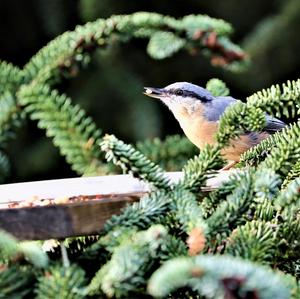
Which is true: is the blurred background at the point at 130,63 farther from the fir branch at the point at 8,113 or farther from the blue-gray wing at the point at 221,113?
the fir branch at the point at 8,113

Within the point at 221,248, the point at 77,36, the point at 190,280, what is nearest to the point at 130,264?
the point at 190,280

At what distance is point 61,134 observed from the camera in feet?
8.44

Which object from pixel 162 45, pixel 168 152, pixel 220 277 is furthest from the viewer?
pixel 168 152

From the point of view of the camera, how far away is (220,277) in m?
1.27

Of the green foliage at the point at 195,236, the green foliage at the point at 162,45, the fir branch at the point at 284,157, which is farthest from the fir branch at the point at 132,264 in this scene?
the green foliage at the point at 162,45

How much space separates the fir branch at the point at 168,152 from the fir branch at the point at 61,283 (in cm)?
150

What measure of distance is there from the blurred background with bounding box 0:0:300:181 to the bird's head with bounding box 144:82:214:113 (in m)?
0.38

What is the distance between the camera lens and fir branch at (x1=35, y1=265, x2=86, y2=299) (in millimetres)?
1431

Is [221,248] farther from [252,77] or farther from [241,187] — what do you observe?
[252,77]

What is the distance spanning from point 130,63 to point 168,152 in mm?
1358

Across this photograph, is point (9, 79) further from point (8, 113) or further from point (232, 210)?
point (232, 210)

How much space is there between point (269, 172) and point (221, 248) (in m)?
0.16

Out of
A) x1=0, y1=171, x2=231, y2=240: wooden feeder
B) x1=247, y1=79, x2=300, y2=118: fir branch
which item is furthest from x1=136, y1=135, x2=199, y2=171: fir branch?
x1=247, y1=79, x2=300, y2=118: fir branch

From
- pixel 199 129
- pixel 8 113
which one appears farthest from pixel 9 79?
pixel 199 129
